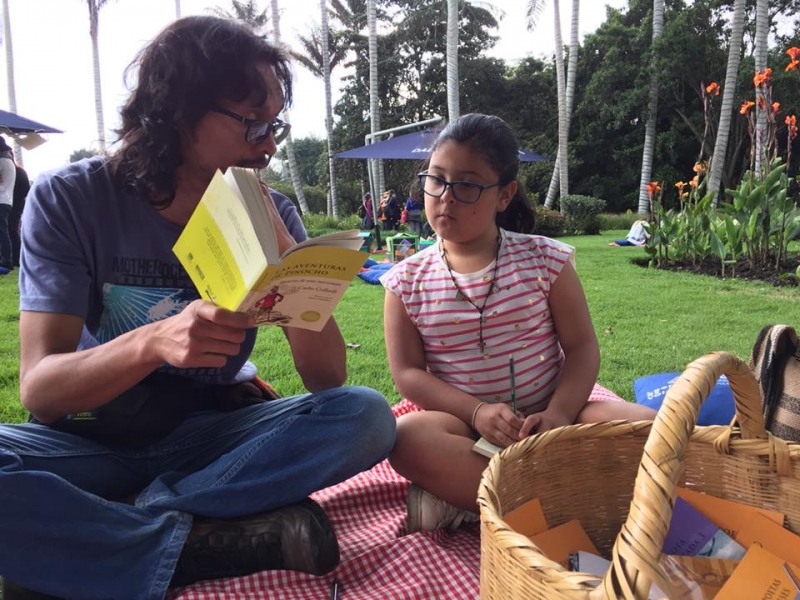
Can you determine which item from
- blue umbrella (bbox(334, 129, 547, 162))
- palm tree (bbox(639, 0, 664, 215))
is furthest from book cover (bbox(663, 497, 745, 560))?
palm tree (bbox(639, 0, 664, 215))

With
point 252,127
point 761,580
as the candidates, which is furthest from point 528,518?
point 252,127

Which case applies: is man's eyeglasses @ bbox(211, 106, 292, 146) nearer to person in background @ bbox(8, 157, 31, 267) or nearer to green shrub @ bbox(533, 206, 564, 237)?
person in background @ bbox(8, 157, 31, 267)

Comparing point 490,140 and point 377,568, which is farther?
point 490,140

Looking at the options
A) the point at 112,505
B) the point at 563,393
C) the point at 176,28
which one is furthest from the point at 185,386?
the point at 563,393

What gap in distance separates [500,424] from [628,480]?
12.4 inches

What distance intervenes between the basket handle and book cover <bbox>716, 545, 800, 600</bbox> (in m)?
0.38

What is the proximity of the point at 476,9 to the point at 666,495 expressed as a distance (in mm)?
25705

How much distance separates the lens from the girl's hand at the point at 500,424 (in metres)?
1.52

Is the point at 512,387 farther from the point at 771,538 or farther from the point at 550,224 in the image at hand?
the point at 550,224

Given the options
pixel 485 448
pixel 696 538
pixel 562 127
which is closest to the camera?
pixel 696 538

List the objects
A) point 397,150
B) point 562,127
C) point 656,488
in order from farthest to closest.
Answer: point 562,127, point 397,150, point 656,488

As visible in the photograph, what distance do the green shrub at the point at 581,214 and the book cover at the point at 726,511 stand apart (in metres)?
12.5

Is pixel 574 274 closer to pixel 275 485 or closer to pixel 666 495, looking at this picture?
pixel 275 485

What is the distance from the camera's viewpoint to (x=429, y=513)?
1557 millimetres
